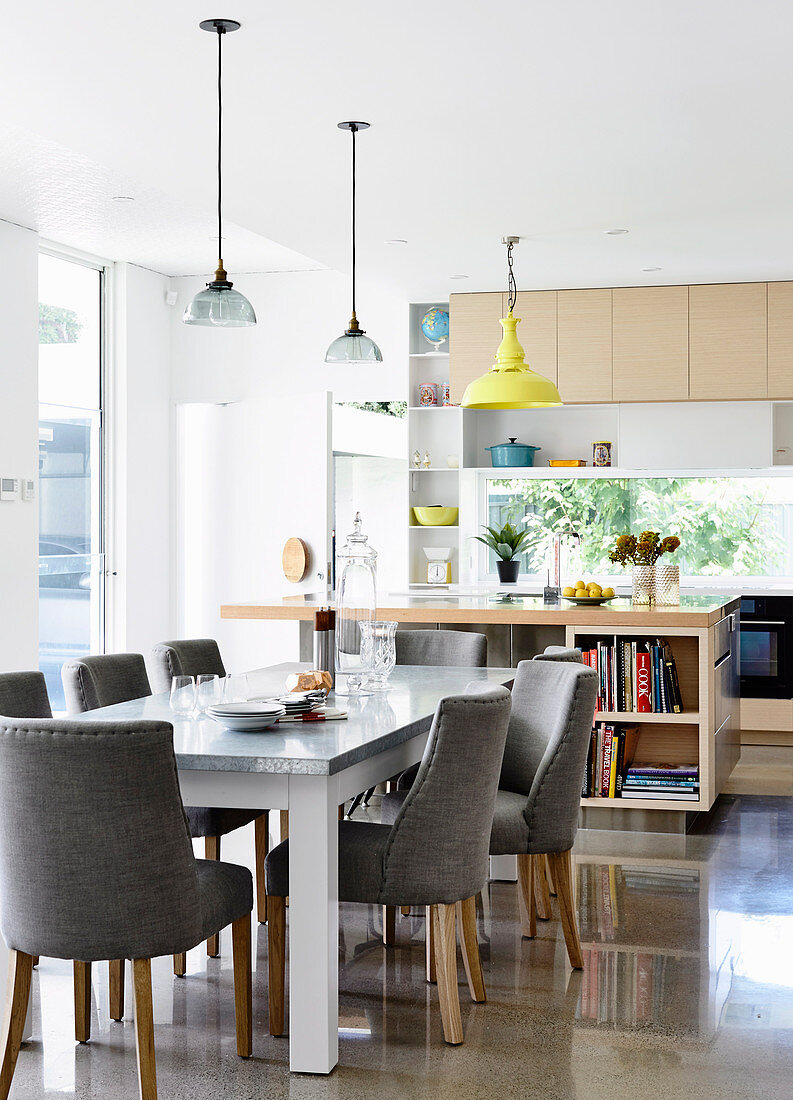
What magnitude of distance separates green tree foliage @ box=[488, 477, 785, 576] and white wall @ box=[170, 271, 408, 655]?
114 centimetres

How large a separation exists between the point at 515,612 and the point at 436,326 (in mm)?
3092

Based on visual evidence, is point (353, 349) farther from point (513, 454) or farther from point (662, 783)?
point (513, 454)

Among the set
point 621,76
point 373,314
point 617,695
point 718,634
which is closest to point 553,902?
point 617,695

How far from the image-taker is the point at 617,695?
509cm

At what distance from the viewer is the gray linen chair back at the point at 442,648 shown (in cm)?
468

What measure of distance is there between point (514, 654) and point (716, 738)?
0.90m

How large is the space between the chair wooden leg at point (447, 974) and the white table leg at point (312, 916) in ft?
0.96

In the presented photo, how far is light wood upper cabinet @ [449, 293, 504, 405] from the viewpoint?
743 centimetres

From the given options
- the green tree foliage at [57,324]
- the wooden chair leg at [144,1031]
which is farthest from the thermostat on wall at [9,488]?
the wooden chair leg at [144,1031]

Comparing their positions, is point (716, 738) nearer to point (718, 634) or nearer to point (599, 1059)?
point (718, 634)

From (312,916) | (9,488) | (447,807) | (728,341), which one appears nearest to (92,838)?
(312,916)

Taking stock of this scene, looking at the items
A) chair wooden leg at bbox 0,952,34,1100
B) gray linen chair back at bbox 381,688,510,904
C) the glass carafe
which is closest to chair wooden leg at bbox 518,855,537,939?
the glass carafe

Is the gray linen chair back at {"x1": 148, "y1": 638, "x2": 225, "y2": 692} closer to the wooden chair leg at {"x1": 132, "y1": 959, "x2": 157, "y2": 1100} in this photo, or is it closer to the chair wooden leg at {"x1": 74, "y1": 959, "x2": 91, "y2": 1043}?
the chair wooden leg at {"x1": 74, "y1": 959, "x2": 91, "y2": 1043}

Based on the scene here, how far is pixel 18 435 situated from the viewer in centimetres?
678
